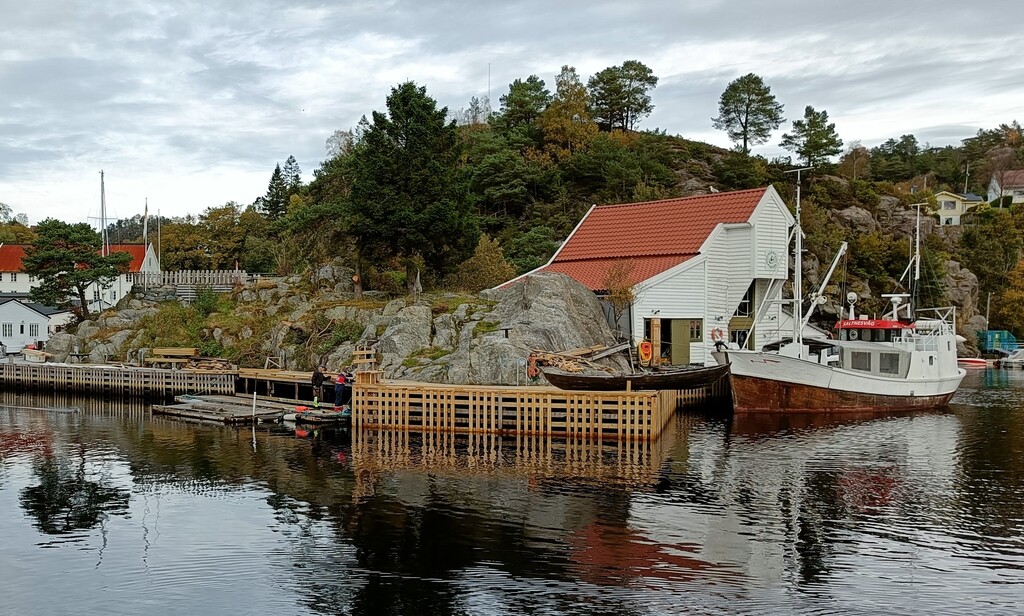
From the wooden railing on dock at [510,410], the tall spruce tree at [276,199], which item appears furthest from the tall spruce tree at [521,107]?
the wooden railing on dock at [510,410]

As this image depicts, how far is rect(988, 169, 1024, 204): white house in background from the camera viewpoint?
104 m

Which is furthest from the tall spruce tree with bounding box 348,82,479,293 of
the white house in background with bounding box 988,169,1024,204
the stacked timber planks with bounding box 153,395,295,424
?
the white house in background with bounding box 988,169,1024,204

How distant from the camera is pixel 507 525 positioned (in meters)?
20.4

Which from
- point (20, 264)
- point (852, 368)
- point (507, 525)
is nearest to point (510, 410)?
point (507, 525)

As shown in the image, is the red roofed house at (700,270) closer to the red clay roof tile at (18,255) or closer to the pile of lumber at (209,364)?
the pile of lumber at (209,364)

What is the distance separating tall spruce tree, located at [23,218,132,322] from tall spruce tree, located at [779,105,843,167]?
202 ft

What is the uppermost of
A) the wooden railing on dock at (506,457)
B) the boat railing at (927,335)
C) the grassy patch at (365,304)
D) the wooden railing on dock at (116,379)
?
the grassy patch at (365,304)

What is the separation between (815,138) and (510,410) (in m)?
54.2

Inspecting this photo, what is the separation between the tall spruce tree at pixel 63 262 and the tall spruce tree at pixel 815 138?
61516 millimetres

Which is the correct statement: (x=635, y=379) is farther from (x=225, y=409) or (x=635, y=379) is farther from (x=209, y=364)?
(x=209, y=364)

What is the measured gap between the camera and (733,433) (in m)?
35.0

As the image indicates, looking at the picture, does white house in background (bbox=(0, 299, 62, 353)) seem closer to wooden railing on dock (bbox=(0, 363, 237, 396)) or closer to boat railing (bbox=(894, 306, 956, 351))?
wooden railing on dock (bbox=(0, 363, 237, 396))

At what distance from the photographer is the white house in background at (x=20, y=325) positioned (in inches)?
2800

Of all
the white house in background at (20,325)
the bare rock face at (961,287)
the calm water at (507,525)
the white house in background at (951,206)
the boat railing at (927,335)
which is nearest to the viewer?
the calm water at (507,525)
